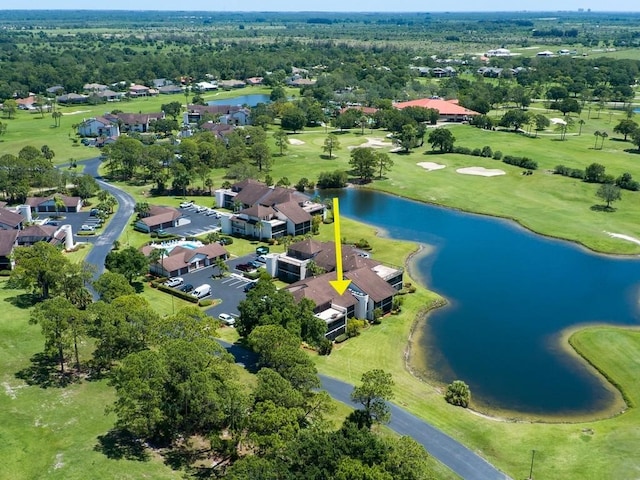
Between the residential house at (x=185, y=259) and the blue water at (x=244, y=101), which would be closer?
the residential house at (x=185, y=259)

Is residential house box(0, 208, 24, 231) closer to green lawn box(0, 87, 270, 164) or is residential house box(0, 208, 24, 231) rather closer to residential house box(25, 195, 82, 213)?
residential house box(25, 195, 82, 213)

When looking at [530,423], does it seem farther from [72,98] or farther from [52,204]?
[72,98]

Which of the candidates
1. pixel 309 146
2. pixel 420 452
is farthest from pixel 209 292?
pixel 309 146

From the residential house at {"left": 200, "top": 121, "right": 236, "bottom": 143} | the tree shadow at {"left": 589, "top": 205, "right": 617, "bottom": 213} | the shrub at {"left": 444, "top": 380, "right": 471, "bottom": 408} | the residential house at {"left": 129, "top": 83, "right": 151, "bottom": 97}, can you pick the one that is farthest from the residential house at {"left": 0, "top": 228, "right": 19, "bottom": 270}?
the residential house at {"left": 129, "top": 83, "right": 151, "bottom": 97}

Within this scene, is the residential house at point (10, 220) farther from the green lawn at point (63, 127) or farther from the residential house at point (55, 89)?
the residential house at point (55, 89)

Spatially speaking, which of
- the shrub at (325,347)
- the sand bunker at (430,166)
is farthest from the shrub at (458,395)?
the sand bunker at (430,166)

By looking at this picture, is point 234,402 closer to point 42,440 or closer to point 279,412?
point 279,412
